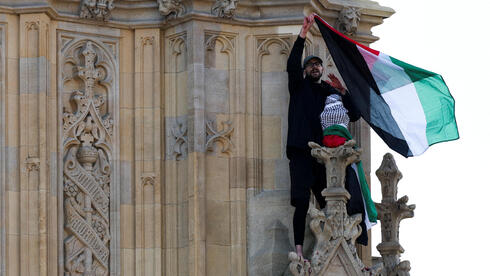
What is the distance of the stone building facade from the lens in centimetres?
2222

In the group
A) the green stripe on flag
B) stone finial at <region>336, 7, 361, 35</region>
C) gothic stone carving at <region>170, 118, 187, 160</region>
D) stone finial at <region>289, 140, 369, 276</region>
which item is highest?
stone finial at <region>336, 7, 361, 35</region>

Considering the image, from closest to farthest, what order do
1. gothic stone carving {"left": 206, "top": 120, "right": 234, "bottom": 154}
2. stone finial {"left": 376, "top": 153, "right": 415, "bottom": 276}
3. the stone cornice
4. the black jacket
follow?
the black jacket → gothic stone carving {"left": 206, "top": 120, "right": 234, "bottom": 154} → the stone cornice → stone finial {"left": 376, "top": 153, "right": 415, "bottom": 276}

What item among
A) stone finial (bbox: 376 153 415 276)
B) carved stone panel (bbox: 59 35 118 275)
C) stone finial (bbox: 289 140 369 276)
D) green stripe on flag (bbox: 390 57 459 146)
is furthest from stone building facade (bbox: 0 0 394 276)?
stone finial (bbox: 376 153 415 276)

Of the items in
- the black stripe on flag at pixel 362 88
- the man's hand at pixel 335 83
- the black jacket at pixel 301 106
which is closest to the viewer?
the black jacket at pixel 301 106

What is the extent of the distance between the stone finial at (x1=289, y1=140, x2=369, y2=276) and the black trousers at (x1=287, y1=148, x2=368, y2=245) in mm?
282

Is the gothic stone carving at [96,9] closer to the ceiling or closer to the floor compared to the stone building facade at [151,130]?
closer to the ceiling

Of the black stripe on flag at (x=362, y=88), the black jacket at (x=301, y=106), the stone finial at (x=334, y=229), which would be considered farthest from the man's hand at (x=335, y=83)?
the stone finial at (x=334, y=229)

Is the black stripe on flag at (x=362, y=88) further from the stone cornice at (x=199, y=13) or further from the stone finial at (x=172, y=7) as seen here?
the stone finial at (x=172, y=7)

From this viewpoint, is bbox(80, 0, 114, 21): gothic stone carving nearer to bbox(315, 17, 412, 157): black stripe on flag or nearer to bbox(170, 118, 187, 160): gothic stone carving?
bbox(170, 118, 187, 160): gothic stone carving

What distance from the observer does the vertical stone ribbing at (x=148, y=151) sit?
2267 centimetres

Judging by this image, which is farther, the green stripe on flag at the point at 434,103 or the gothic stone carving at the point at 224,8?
the green stripe on flag at the point at 434,103

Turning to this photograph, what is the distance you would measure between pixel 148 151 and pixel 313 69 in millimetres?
2352

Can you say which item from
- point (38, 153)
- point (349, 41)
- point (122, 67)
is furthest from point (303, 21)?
point (38, 153)

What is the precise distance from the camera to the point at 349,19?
23641mm
